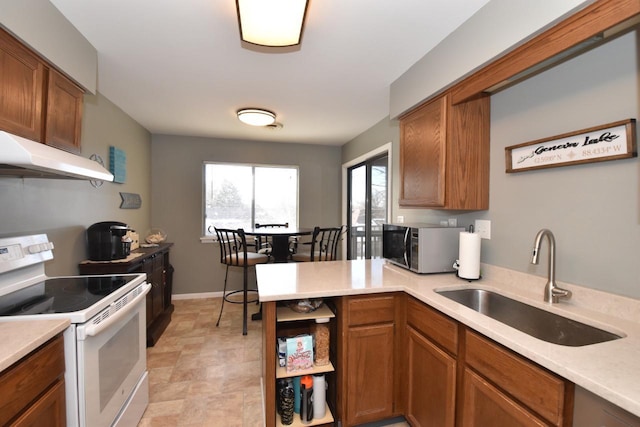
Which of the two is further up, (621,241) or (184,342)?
(621,241)

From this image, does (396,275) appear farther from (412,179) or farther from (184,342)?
(184,342)

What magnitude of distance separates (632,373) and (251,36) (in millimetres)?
2047

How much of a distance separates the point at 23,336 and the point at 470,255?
2.11 meters

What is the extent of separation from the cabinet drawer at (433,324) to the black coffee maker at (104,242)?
243 cm

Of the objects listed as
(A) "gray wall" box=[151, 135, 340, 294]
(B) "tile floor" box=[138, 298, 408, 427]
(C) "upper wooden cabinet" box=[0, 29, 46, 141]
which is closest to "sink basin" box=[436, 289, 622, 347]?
(B) "tile floor" box=[138, 298, 408, 427]

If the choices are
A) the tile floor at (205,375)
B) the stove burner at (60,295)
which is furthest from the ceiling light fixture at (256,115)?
the tile floor at (205,375)

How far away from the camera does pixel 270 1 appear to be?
4.41ft

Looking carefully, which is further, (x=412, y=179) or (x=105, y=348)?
(x=412, y=179)

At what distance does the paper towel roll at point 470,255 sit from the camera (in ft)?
5.68

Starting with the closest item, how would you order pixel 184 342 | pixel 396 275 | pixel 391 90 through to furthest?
→ pixel 396 275
pixel 391 90
pixel 184 342

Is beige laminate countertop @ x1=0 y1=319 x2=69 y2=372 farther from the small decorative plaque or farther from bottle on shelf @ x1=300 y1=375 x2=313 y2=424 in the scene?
the small decorative plaque

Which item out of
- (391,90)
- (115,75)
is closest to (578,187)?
(391,90)

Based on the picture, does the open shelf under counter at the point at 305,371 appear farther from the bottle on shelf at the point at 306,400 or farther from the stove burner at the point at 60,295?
the stove burner at the point at 60,295

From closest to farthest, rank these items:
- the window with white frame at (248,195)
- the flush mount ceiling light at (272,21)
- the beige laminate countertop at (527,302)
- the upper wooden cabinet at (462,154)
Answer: the beige laminate countertop at (527,302) < the flush mount ceiling light at (272,21) < the upper wooden cabinet at (462,154) < the window with white frame at (248,195)
